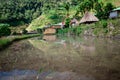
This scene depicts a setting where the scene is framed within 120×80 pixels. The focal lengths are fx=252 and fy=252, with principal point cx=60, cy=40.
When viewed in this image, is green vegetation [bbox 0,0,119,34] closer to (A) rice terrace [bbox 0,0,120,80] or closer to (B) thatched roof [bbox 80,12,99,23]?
(A) rice terrace [bbox 0,0,120,80]

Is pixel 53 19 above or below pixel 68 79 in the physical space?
below

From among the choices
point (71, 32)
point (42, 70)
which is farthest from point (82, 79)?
point (71, 32)

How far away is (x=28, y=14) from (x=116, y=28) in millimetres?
97057

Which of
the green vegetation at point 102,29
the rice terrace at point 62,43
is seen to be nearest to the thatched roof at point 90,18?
the rice terrace at point 62,43

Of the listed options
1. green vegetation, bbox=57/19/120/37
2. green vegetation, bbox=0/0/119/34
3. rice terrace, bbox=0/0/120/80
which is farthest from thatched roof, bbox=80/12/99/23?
green vegetation, bbox=0/0/119/34

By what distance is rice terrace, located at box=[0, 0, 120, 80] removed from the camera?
13164 mm

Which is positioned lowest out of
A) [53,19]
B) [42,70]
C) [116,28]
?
[53,19]

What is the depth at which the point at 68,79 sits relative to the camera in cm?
1130

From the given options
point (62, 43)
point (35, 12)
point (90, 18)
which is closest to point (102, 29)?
point (90, 18)

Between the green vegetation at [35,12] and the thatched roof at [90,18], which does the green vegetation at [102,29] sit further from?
the green vegetation at [35,12]

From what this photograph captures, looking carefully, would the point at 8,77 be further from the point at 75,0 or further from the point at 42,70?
the point at 75,0

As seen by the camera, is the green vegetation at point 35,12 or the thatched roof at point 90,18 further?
the green vegetation at point 35,12

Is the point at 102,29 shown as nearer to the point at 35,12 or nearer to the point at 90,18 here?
the point at 90,18

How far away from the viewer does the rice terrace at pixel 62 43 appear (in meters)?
13.2
